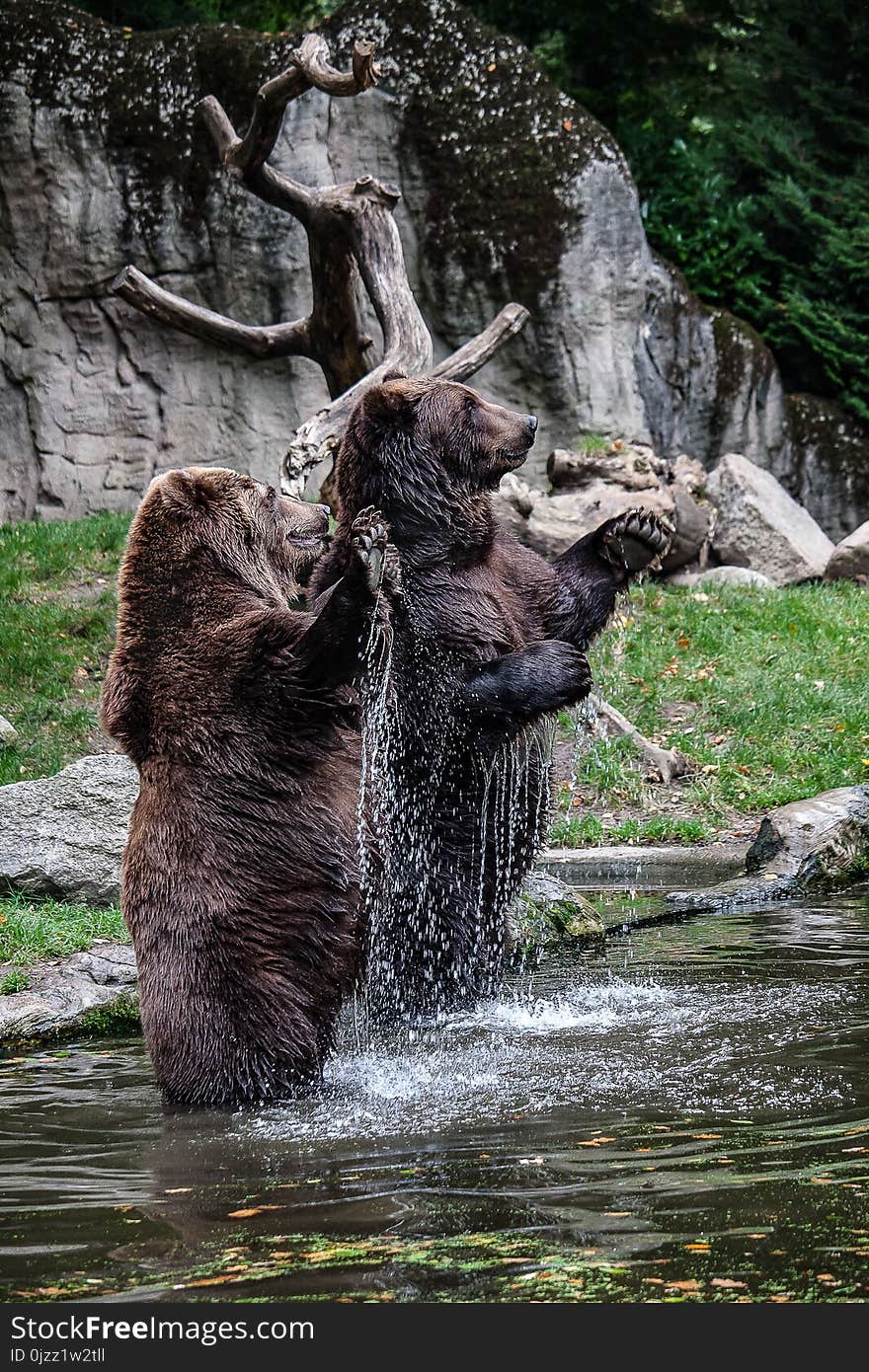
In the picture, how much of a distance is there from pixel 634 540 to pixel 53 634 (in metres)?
7.88

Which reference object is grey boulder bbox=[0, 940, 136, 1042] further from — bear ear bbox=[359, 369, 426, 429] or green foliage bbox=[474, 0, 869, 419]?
green foliage bbox=[474, 0, 869, 419]

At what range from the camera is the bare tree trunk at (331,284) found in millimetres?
11234

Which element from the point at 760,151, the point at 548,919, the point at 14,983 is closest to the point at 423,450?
the point at 548,919

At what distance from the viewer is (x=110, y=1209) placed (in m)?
3.79

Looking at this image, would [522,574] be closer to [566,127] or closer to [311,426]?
[311,426]

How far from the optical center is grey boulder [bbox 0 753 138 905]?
7.68 metres

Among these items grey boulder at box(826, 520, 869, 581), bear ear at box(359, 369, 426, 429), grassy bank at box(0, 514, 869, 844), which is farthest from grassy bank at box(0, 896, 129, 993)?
grey boulder at box(826, 520, 869, 581)

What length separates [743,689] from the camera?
39.1 feet

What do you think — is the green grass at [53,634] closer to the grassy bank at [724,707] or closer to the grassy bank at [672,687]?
the grassy bank at [672,687]

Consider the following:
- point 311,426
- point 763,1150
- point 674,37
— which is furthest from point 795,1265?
point 674,37

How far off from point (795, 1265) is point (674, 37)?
20097 mm

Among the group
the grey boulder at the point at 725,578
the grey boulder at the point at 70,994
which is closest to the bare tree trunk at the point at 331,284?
the grey boulder at the point at 725,578

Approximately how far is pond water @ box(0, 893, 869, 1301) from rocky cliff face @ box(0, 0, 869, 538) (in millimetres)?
12177

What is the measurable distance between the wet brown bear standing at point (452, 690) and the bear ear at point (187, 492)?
0.55 m
